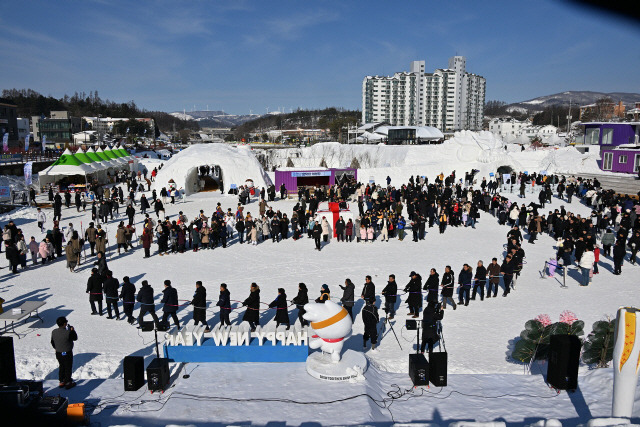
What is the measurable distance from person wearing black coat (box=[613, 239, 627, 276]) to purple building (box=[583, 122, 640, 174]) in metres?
22.2

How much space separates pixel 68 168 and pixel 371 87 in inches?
3854

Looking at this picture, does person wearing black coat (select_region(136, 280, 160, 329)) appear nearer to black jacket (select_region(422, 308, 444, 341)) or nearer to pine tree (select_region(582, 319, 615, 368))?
black jacket (select_region(422, 308, 444, 341))

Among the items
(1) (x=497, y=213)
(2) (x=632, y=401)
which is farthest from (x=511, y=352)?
(1) (x=497, y=213)

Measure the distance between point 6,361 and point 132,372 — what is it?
1.73 meters

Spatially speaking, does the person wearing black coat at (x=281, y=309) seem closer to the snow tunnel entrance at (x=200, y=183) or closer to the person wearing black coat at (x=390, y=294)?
the person wearing black coat at (x=390, y=294)

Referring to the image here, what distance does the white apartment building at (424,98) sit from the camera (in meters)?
114

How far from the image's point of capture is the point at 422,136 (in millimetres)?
65500

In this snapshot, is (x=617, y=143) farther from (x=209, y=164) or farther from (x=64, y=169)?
(x=64, y=169)

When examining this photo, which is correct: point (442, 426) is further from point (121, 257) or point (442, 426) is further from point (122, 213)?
point (122, 213)

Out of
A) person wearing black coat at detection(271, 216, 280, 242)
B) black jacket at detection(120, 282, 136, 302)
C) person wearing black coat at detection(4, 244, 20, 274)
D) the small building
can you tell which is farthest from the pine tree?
the small building

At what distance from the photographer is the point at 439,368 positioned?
7383mm

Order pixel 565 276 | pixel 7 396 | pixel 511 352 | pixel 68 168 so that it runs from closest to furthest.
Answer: pixel 7 396
pixel 511 352
pixel 565 276
pixel 68 168

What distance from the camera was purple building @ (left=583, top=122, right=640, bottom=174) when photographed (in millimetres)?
31902

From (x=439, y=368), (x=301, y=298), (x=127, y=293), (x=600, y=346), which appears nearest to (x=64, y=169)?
(x=127, y=293)
